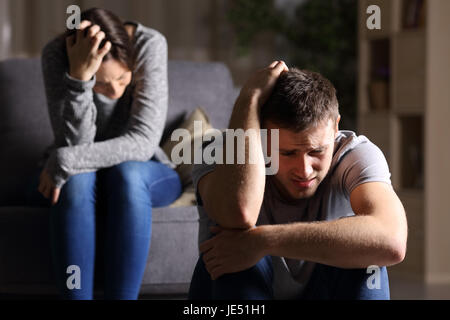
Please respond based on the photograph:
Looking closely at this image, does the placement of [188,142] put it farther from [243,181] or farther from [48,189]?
[243,181]

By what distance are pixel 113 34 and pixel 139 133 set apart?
276 mm

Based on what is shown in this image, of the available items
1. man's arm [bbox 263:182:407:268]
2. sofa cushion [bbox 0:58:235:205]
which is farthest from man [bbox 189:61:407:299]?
sofa cushion [bbox 0:58:235:205]

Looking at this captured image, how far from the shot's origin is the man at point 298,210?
1050mm

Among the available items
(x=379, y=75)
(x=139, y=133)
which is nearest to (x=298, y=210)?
(x=139, y=133)

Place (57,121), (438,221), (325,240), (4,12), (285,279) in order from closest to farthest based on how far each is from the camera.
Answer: (325,240) → (285,279) → (57,121) → (438,221) → (4,12)

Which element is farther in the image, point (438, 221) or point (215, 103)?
point (438, 221)

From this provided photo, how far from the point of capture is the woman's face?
5.78 ft

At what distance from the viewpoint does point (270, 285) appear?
1131mm

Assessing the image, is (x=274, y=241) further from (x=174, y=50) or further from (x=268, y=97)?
(x=174, y=50)

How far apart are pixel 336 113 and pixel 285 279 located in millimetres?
315

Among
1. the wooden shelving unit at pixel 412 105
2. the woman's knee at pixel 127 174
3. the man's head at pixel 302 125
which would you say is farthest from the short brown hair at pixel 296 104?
the wooden shelving unit at pixel 412 105

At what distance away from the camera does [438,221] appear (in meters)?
2.89

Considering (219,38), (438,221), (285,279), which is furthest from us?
(219,38)
